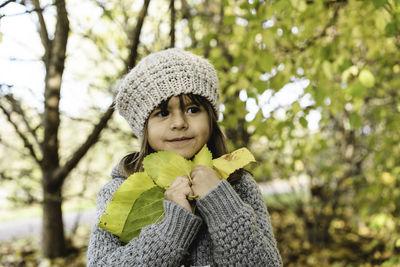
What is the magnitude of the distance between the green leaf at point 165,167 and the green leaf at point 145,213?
0.04m

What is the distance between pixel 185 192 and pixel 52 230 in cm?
294

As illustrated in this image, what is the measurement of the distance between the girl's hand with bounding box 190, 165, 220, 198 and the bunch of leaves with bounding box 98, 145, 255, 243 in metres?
0.02

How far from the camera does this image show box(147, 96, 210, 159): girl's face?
4.32 feet

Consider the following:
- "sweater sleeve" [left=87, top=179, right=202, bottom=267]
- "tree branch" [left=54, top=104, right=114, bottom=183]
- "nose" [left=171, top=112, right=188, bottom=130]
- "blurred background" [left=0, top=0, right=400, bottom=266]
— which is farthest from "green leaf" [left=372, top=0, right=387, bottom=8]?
"tree branch" [left=54, top=104, right=114, bottom=183]

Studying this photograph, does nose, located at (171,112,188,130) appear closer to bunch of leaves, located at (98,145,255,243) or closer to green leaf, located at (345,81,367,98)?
bunch of leaves, located at (98,145,255,243)

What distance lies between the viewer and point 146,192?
1.15m

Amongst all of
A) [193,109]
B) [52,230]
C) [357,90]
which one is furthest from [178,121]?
[52,230]

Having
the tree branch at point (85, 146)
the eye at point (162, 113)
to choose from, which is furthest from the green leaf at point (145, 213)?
the tree branch at point (85, 146)

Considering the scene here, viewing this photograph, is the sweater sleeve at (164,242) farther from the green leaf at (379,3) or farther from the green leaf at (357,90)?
the green leaf at (379,3)

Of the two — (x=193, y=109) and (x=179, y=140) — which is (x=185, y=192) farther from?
(x=193, y=109)

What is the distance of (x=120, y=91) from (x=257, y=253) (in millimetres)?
908

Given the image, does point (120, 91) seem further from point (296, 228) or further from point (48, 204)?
point (296, 228)

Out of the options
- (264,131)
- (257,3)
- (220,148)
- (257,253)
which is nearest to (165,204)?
(257,253)

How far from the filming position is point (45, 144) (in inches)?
98.2
